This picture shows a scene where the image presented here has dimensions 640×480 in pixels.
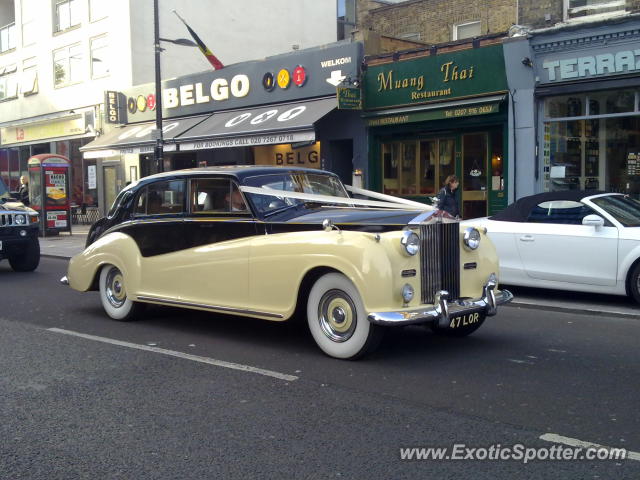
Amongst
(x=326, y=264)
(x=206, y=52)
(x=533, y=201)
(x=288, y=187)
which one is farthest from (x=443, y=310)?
(x=206, y=52)

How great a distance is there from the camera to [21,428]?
4629mm

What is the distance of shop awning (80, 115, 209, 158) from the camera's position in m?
22.2

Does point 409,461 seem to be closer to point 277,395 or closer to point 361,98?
point 277,395

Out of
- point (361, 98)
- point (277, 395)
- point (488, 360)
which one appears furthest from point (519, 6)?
point (277, 395)

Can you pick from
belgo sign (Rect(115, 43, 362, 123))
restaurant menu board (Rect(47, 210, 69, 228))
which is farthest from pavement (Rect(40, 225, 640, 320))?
restaurant menu board (Rect(47, 210, 69, 228))

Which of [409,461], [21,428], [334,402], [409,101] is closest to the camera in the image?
[409,461]

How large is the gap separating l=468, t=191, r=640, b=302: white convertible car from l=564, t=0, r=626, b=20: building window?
596cm

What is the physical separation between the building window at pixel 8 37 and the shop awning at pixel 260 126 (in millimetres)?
16303

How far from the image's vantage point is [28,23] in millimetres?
31375

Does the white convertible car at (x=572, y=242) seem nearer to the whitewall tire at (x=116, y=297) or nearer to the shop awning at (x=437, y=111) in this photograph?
the whitewall tire at (x=116, y=297)

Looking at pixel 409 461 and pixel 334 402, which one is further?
pixel 334 402

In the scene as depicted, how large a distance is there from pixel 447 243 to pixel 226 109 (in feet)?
55.7

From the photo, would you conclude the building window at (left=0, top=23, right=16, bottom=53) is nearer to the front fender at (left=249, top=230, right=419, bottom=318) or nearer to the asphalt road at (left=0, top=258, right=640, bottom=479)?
the asphalt road at (left=0, top=258, right=640, bottom=479)

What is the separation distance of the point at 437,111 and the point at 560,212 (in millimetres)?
7355
